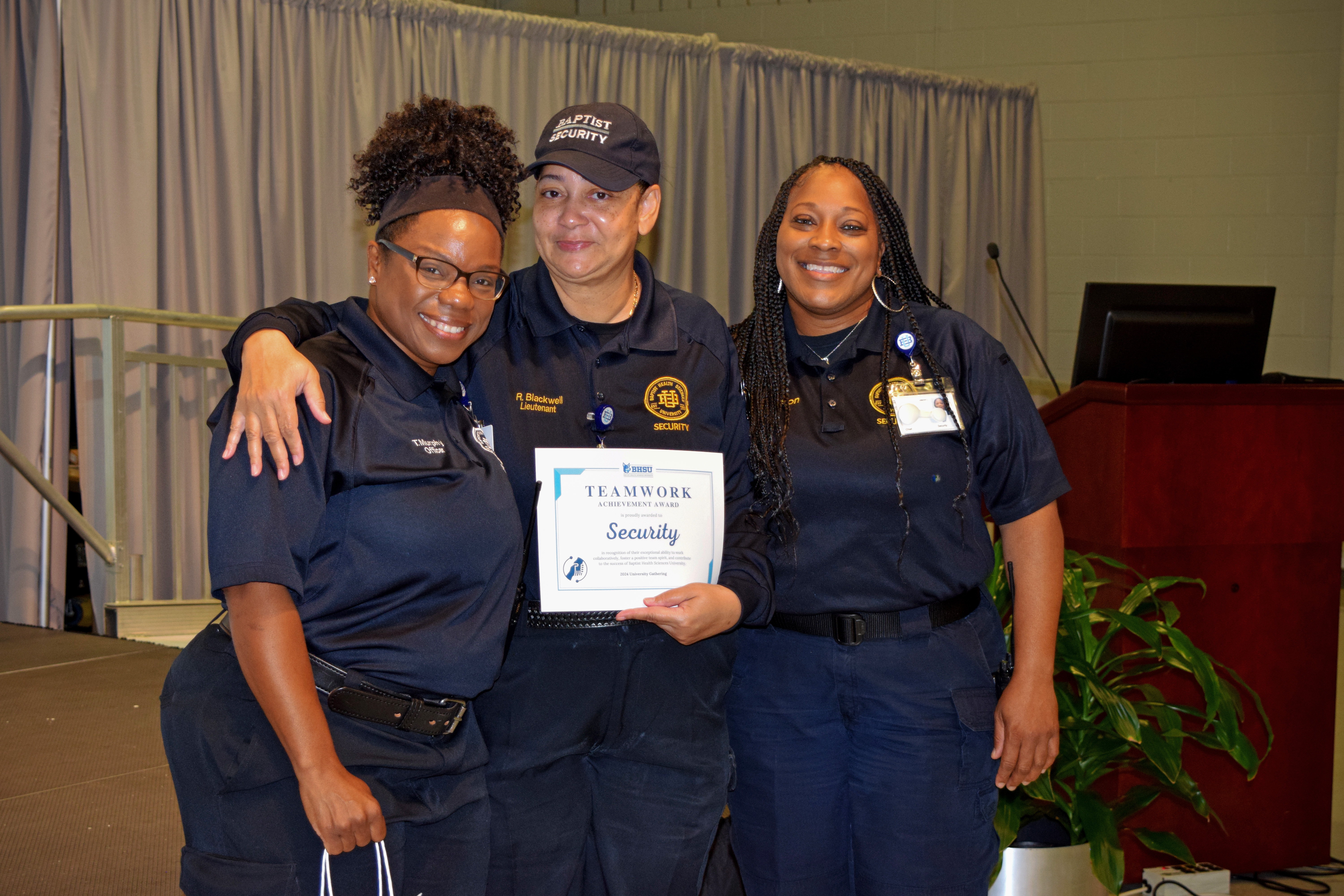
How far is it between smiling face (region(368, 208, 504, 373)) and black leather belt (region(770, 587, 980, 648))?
0.65 metres

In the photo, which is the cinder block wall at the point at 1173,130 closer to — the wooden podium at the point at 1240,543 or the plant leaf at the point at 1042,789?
the wooden podium at the point at 1240,543

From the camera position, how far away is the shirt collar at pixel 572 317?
1.61 metres

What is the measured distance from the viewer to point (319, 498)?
1245 millimetres

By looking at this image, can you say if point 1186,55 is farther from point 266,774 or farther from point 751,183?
point 266,774

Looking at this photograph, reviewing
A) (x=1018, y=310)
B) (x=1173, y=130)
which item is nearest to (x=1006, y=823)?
(x=1018, y=310)

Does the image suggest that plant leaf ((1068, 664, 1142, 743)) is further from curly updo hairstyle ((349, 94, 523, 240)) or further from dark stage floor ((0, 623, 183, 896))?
dark stage floor ((0, 623, 183, 896))

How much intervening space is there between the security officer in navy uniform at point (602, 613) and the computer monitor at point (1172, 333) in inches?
60.5

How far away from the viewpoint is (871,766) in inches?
65.2

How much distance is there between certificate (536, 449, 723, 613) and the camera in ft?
4.99

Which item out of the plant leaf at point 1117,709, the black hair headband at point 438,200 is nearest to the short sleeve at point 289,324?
the black hair headband at point 438,200

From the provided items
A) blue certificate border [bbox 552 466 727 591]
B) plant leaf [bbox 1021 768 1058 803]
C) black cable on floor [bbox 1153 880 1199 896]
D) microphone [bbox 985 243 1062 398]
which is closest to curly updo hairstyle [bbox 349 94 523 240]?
blue certificate border [bbox 552 466 727 591]

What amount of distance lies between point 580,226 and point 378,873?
876 millimetres

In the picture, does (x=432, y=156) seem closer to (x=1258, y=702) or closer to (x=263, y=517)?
(x=263, y=517)

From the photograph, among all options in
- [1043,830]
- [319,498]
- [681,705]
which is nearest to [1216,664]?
[1043,830]
